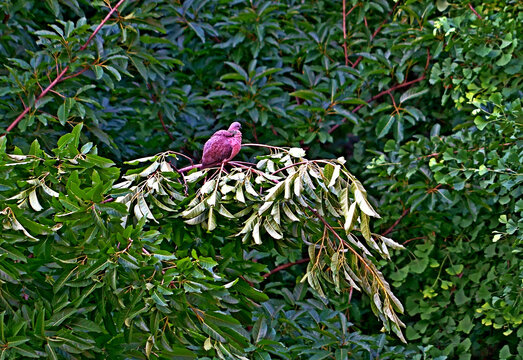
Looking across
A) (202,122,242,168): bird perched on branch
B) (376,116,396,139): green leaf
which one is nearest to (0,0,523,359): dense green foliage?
(376,116,396,139): green leaf

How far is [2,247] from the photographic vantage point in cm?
173

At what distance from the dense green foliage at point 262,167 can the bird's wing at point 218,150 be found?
0.13 metres

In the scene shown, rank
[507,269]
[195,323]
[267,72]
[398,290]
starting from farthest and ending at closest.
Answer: [398,290] → [267,72] → [507,269] → [195,323]

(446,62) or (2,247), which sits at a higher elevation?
(2,247)

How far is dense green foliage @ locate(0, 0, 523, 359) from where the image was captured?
179 cm

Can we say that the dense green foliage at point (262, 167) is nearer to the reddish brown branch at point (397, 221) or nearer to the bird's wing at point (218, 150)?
the reddish brown branch at point (397, 221)

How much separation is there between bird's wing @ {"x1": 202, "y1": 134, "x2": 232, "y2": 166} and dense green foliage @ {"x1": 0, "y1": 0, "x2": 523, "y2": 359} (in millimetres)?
127

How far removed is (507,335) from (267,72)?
148cm

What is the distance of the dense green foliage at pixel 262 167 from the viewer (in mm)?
1790

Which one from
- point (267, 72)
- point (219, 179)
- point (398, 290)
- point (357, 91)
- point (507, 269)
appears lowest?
point (398, 290)

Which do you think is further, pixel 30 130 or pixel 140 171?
pixel 30 130

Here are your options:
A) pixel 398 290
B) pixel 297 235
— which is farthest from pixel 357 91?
pixel 297 235

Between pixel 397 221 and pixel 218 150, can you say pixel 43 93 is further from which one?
pixel 397 221

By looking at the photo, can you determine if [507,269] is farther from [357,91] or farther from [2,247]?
[2,247]
